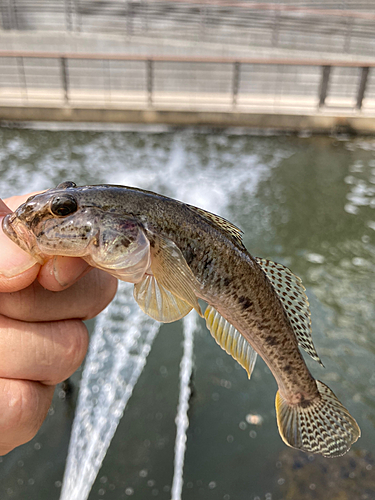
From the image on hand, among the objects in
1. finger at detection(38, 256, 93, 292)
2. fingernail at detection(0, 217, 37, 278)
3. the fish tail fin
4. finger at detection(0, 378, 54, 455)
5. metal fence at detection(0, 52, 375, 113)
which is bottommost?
metal fence at detection(0, 52, 375, 113)

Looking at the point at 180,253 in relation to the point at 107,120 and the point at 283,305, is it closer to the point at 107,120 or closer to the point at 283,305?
the point at 283,305

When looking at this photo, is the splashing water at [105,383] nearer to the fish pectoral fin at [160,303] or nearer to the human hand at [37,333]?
the human hand at [37,333]

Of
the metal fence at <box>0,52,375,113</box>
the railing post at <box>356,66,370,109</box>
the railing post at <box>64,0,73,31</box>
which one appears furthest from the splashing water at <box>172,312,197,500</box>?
the railing post at <box>64,0,73,31</box>

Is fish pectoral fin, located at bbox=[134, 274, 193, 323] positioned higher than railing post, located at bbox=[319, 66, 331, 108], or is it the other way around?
fish pectoral fin, located at bbox=[134, 274, 193, 323]

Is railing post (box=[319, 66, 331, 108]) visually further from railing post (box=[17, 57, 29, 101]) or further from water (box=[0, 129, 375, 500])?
railing post (box=[17, 57, 29, 101])

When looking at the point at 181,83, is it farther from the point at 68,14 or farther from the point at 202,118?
the point at 68,14
